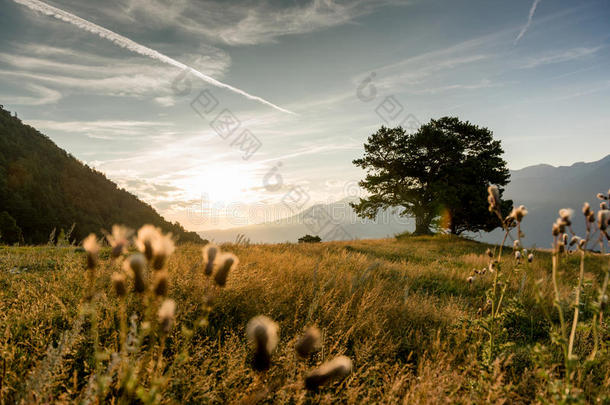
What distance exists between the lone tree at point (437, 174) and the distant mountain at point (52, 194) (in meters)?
22.2

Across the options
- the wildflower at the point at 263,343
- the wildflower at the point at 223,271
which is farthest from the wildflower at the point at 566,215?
the wildflower at the point at 223,271

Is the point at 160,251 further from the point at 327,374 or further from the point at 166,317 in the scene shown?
the point at 327,374

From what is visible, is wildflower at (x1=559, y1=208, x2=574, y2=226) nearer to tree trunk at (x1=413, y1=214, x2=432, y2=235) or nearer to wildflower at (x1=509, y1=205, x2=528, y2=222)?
wildflower at (x1=509, y1=205, x2=528, y2=222)

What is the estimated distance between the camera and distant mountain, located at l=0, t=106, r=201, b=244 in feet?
97.6

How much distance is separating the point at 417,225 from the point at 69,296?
27.4m

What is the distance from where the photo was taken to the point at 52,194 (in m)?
34.7

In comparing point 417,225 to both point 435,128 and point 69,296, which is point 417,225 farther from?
point 69,296

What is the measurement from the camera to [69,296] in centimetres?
396

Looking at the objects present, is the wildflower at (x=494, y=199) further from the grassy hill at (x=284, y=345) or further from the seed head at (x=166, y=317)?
the seed head at (x=166, y=317)

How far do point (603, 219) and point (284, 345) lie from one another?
2965 millimetres

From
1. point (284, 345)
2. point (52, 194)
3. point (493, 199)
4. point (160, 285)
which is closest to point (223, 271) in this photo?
point (160, 285)

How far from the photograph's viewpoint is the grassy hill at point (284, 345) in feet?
7.40

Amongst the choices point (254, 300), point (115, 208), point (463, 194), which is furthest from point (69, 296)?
point (115, 208)

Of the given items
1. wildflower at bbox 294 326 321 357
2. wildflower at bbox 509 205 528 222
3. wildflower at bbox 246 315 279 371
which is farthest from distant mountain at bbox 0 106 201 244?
wildflower at bbox 509 205 528 222
